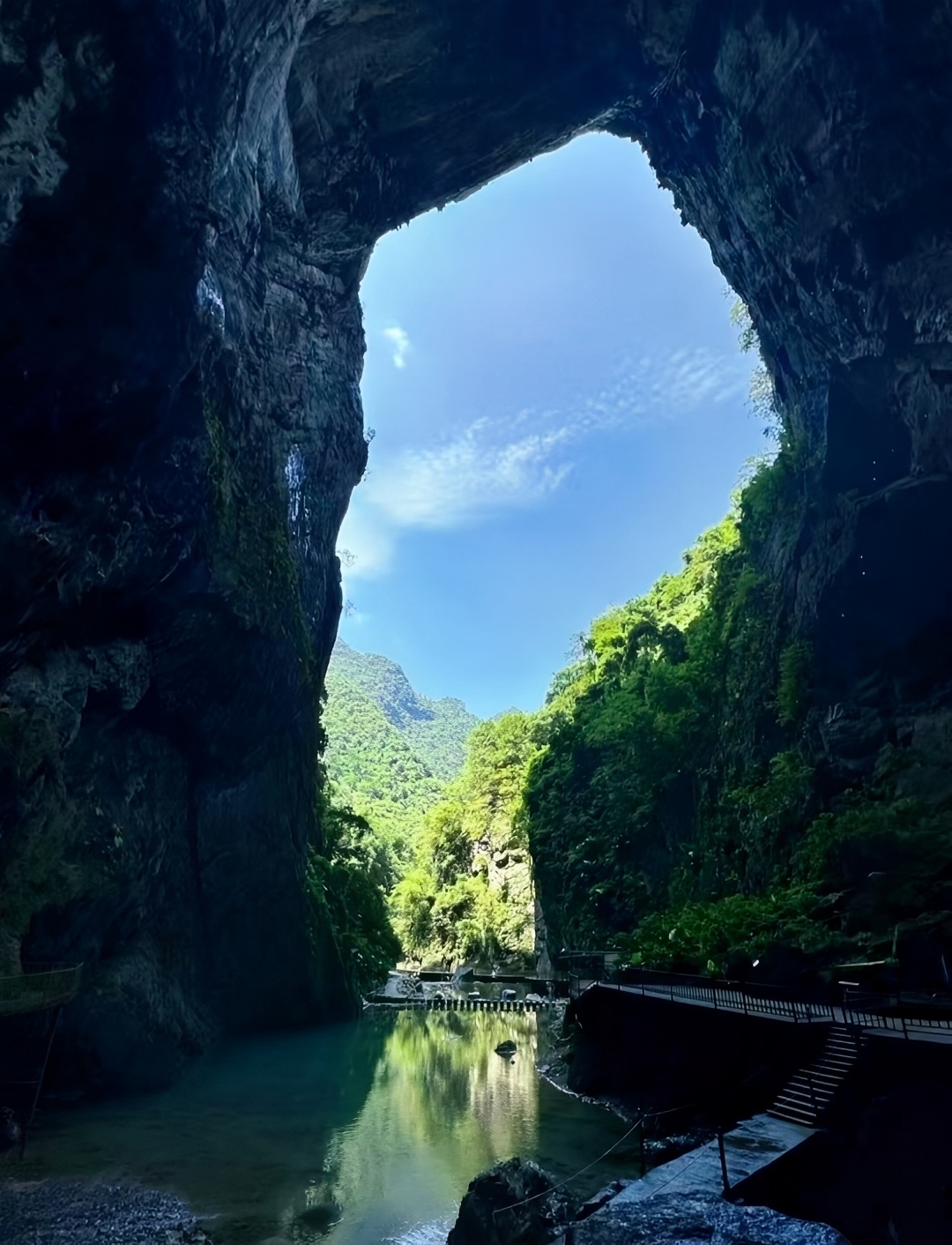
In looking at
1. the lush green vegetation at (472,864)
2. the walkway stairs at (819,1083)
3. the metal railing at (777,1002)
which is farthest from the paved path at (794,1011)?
the lush green vegetation at (472,864)

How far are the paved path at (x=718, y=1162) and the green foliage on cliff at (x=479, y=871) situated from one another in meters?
50.9

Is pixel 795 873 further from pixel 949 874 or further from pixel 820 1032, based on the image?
pixel 820 1032

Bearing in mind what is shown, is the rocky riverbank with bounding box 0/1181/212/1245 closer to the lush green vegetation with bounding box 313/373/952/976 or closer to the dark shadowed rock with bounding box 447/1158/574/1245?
the dark shadowed rock with bounding box 447/1158/574/1245

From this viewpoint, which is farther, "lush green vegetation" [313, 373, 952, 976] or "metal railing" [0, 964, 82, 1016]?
"lush green vegetation" [313, 373, 952, 976]

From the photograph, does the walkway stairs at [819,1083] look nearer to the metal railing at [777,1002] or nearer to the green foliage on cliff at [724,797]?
the metal railing at [777,1002]

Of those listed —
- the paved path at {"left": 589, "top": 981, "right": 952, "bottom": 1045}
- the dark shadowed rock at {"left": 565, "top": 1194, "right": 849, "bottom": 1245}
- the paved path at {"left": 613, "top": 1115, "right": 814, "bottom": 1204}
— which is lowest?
the paved path at {"left": 613, "top": 1115, "right": 814, "bottom": 1204}

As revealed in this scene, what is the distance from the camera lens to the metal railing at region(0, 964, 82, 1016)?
1614 cm

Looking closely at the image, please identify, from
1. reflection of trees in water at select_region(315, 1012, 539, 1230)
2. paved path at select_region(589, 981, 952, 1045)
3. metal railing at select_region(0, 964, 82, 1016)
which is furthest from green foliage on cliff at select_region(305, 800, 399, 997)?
paved path at select_region(589, 981, 952, 1045)

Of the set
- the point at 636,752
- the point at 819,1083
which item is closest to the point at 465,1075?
the point at 819,1083

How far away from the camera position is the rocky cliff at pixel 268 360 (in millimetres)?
13641

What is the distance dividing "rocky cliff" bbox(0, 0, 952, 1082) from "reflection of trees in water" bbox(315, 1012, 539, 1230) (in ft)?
24.3

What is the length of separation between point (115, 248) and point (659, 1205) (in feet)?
53.4

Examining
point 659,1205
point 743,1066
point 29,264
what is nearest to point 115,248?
point 29,264

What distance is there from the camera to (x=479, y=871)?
70938 millimetres
